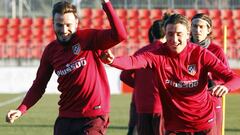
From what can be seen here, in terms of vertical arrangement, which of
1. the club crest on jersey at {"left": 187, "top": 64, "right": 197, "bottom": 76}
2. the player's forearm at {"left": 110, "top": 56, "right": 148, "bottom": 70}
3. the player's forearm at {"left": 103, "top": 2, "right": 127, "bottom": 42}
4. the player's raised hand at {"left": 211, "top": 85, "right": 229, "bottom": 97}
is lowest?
the player's raised hand at {"left": 211, "top": 85, "right": 229, "bottom": 97}

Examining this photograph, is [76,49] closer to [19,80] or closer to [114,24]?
[114,24]

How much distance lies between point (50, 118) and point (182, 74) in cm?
1079

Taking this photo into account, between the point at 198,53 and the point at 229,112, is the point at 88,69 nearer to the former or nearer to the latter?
the point at 198,53

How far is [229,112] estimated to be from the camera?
19375 mm

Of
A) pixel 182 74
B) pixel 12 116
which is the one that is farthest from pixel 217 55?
pixel 12 116

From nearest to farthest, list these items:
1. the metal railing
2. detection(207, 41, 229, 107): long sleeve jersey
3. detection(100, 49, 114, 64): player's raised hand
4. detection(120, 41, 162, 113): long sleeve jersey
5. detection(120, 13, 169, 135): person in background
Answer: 1. detection(100, 49, 114, 64): player's raised hand
2. detection(207, 41, 229, 107): long sleeve jersey
3. detection(120, 13, 169, 135): person in background
4. detection(120, 41, 162, 113): long sleeve jersey
5. the metal railing

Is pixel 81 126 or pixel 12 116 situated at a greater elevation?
pixel 12 116

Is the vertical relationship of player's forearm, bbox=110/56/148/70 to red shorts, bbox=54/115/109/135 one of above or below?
above

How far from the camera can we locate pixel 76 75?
732 centimetres

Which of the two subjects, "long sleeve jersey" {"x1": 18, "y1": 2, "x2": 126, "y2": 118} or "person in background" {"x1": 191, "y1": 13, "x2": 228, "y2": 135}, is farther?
"person in background" {"x1": 191, "y1": 13, "x2": 228, "y2": 135}

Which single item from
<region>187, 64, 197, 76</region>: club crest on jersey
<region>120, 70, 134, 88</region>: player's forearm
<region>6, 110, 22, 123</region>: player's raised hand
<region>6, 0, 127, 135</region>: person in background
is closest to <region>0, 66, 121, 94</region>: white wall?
<region>120, 70, 134, 88</region>: player's forearm

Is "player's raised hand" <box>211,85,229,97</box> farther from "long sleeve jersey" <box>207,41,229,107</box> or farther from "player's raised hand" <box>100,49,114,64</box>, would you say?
"long sleeve jersey" <box>207,41,229,107</box>

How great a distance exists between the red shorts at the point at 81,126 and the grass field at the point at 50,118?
719 centimetres

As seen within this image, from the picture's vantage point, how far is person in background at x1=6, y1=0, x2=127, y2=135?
23.8 ft
